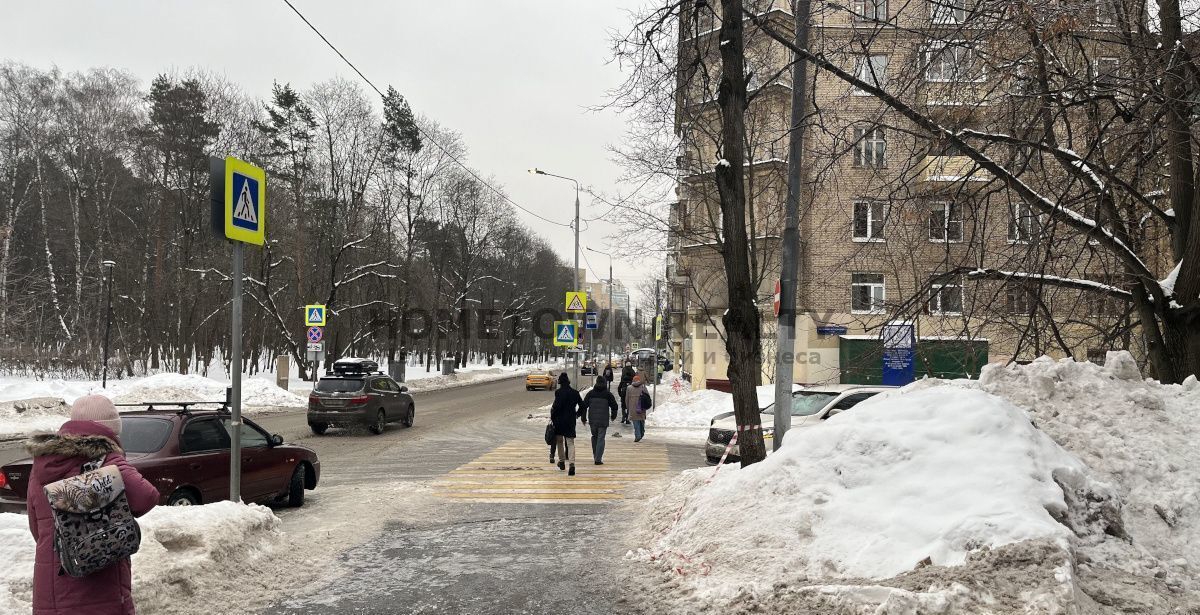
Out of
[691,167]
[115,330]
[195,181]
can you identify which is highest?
[195,181]

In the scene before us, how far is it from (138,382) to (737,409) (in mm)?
24508

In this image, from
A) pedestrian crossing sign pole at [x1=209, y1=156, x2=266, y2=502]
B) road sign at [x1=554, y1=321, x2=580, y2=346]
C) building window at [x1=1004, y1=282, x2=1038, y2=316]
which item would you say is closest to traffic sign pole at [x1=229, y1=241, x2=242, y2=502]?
pedestrian crossing sign pole at [x1=209, y1=156, x2=266, y2=502]

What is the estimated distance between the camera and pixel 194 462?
8336mm

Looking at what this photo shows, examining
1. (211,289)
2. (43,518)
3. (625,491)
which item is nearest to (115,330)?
(211,289)

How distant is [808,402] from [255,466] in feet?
31.1

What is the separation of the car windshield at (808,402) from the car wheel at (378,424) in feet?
34.8

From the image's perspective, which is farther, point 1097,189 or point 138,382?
point 138,382

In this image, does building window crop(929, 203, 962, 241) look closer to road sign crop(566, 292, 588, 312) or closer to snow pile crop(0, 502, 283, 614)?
snow pile crop(0, 502, 283, 614)

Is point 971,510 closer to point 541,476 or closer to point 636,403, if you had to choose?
point 541,476

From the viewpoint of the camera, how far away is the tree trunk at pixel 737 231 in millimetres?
9312

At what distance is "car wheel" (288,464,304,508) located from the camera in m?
9.91

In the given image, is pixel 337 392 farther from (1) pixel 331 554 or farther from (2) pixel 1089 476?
(2) pixel 1089 476

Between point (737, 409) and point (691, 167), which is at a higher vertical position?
point (691, 167)

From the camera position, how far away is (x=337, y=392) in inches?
783
